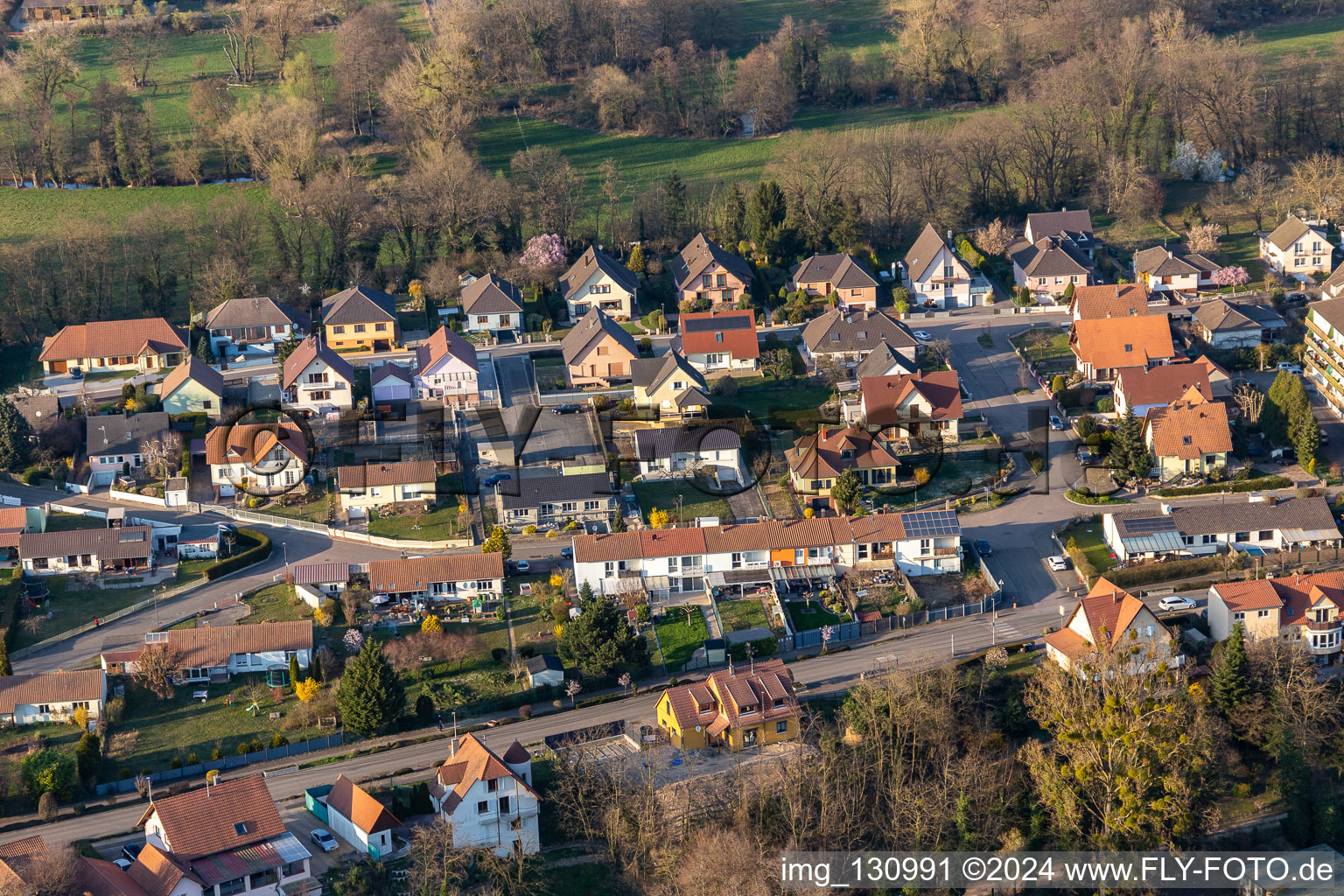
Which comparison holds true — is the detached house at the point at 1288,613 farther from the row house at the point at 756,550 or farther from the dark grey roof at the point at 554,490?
the dark grey roof at the point at 554,490

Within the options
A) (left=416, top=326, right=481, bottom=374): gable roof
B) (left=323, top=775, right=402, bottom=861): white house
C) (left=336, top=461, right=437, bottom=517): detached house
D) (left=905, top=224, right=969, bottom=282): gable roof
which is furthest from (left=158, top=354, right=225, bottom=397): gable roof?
(left=905, top=224, right=969, bottom=282): gable roof

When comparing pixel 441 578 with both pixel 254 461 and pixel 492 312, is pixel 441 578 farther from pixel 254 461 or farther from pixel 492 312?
pixel 492 312

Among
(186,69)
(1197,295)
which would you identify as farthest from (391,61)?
(1197,295)

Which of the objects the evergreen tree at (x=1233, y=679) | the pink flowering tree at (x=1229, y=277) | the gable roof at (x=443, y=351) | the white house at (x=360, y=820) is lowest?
the evergreen tree at (x=1233, y=679)

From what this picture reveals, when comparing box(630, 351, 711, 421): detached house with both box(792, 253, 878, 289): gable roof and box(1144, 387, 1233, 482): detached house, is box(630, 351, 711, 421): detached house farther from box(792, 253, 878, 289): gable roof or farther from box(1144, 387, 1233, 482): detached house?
box(1144, 387, 1233, 482): detached house

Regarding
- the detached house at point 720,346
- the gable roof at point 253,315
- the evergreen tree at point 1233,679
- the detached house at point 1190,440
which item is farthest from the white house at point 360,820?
the gable roof at point 253,315

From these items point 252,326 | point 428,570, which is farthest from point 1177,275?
point 252,326
